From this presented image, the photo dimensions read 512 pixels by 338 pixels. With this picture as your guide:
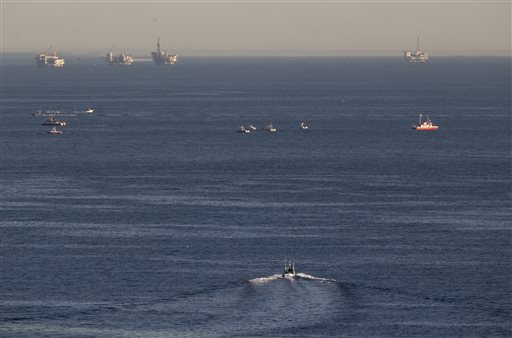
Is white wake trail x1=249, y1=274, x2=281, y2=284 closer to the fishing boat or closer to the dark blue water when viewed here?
the dark blue water

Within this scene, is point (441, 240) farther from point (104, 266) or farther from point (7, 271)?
point (7, 271)

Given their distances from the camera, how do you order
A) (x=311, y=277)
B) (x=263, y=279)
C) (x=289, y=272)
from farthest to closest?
(x=289, y=272)
(x=311, y=277)
(x=263, y=279)

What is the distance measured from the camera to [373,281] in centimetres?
12850

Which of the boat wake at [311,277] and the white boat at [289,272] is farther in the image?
the white boat at [289,272]

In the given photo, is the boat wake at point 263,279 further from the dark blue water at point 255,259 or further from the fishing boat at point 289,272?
the fishing boat at point 289,272

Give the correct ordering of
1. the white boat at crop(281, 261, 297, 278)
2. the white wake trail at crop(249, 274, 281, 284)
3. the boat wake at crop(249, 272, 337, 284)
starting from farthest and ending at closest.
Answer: the white boat at crop(281, 261, 297, 278) → the boat wake at crop(249, 272, 337, 284) → the white wake trail at crop(249, 274, 281, 284)

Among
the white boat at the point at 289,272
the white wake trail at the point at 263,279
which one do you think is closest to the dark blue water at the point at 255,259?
the white wake trail at the point at 263,279

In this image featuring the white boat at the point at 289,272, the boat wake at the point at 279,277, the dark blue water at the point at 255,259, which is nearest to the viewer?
the dark blue water at the point at 255,259

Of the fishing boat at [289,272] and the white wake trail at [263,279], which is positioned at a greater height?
the fishing boat at [289,272]

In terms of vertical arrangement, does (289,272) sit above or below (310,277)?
above

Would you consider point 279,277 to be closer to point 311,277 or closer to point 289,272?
point 289,272

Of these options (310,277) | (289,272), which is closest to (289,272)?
(289,272)

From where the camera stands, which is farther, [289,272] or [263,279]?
[289,272]

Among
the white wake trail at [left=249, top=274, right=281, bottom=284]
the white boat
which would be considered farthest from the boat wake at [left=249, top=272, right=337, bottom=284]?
the white boat
